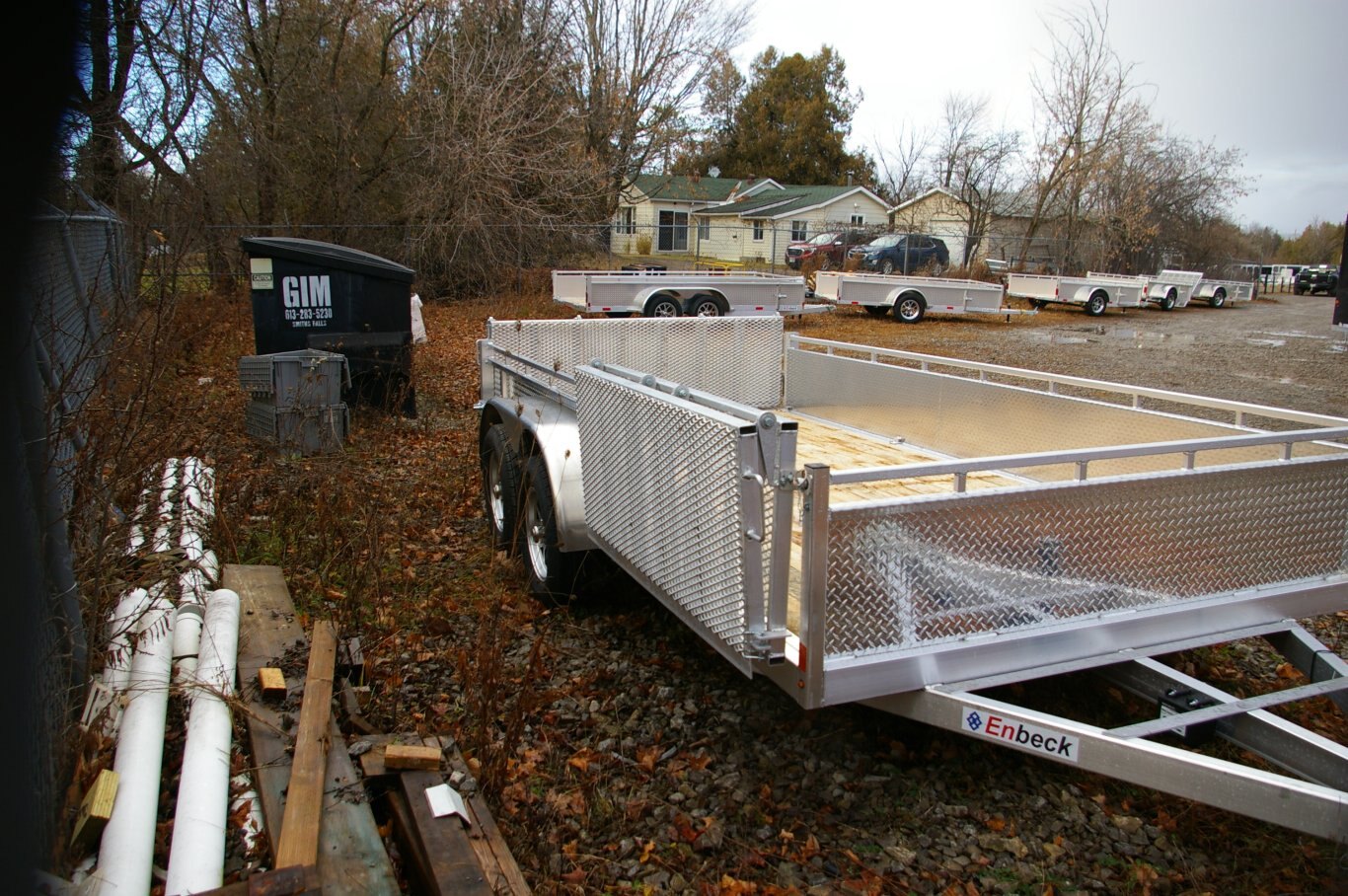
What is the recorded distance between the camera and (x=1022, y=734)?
9.11 ft

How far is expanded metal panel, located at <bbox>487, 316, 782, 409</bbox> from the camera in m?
6.82

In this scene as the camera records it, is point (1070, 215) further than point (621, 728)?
Yes

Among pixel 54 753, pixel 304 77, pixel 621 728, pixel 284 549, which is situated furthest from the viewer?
pixel 304 77

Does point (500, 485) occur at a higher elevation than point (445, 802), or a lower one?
higher

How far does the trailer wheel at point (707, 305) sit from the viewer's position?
17.5 metres

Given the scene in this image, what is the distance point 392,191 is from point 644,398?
20132 millimetres

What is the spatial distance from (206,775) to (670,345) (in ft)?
15.1

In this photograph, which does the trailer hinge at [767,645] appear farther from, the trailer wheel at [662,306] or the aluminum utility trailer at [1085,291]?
the aluminum utility trailer at [1085,291]

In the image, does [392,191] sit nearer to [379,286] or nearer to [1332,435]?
[379,286]

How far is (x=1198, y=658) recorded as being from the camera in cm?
442

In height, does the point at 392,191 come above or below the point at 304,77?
below

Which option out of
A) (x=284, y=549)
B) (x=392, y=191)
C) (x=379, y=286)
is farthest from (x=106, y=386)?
(x=392, y=191)

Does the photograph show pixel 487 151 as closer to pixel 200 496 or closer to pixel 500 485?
pixel 500 485

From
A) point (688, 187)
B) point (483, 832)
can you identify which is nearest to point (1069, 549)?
point (483, 832)
